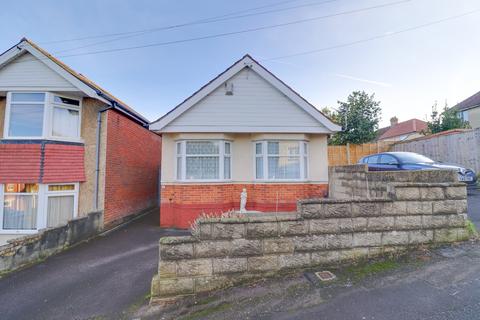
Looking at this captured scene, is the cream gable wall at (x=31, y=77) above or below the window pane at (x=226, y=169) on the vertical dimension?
above

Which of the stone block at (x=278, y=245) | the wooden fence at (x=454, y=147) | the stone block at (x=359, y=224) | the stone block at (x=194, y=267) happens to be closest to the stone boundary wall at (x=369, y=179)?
the stone block at (x=359, y=224)

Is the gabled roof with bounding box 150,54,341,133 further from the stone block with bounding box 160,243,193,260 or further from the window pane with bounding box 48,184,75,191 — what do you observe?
the stone block with bounding box 160,243,193,260

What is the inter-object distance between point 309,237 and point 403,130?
39.0 m

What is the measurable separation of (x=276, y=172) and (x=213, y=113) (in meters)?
3.31

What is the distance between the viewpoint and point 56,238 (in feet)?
20.6

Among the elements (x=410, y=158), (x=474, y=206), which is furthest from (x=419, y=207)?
(x=410, y=158)

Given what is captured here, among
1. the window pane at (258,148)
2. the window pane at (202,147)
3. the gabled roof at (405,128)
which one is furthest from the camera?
the gabled roof at (405,128)

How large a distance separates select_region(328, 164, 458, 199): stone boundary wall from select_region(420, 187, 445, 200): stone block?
8.4 inches

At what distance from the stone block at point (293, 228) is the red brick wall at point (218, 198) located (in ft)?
15.1

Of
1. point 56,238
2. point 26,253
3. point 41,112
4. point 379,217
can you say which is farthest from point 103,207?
point 379,217

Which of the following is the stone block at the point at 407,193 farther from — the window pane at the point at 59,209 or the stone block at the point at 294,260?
the window pane at the point at 59,209

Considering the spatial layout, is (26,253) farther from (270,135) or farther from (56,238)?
(270,135)

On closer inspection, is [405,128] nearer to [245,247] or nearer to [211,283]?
[245,247]

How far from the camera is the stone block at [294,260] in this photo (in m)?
3.51
